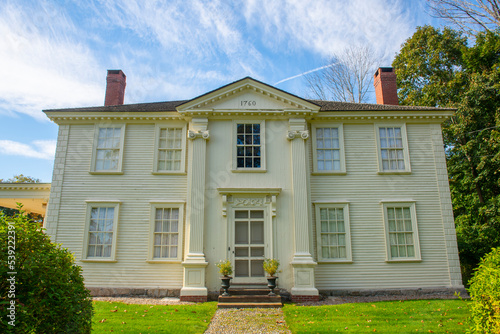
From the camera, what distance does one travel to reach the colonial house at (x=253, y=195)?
12219mm

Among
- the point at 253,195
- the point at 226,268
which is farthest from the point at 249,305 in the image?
the point at 253,195

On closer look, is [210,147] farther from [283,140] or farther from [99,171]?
[99,171]

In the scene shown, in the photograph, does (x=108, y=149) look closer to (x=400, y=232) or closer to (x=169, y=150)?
(x=169, y=150)

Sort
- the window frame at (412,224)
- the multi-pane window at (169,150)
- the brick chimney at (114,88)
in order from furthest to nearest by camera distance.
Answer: the brick chimney at (114,88) → the multi-pane window at (169,150) → the window frame at (412,224)

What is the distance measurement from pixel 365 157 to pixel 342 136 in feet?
4.04

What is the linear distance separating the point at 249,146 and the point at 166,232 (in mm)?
4517

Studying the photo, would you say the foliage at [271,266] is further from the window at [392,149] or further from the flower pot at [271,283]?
the window at [392,149]

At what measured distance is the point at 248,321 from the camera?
873 centimetres

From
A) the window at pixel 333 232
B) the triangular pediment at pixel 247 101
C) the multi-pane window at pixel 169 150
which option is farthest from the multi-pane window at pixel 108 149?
the window at pixel 333 232

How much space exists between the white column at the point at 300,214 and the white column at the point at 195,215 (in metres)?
3.15

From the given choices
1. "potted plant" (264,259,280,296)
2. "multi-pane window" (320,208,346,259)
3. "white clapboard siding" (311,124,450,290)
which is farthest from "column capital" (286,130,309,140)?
"potted plant" (264,259,280,296)

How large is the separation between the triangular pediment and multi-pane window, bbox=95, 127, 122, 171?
3042mm

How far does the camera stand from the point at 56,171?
525 inches

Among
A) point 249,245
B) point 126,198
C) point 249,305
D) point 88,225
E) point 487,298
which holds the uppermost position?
point 126,198
